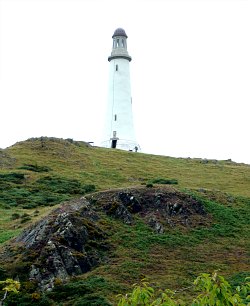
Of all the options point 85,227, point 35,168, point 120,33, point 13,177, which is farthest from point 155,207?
point 120,33

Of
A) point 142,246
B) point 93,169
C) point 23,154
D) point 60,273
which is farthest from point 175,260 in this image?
point 23,154

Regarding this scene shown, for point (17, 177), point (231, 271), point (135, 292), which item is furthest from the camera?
point (17, 177)

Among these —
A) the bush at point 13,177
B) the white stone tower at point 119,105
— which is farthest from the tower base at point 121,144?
the bush at point 13,177

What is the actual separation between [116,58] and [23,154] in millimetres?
24645

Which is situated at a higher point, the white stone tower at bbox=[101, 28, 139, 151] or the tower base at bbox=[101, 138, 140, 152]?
the white stone tower at bbox=[101, 28, 139, 151]

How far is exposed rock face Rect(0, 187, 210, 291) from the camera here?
79.7 feet

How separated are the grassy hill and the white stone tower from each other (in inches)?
300

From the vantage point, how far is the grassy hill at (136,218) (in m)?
24.7

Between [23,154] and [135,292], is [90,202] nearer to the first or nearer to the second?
[135,292]

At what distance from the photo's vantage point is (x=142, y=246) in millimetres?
27922

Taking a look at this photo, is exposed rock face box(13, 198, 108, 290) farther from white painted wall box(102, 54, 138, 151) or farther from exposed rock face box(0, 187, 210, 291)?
white painted wall box(102, 54, 138, 151)

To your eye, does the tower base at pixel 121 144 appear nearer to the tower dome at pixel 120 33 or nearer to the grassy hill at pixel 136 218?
the grassy hill at pixel 136 218

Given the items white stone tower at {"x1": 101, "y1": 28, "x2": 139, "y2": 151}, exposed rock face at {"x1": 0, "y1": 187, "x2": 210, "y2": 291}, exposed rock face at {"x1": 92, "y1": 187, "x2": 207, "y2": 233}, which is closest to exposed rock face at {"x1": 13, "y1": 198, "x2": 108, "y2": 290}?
exposed rock face at {"x1": 0, "y1": 187, "x2": 210, "y2": 291}

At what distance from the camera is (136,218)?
31.5m
